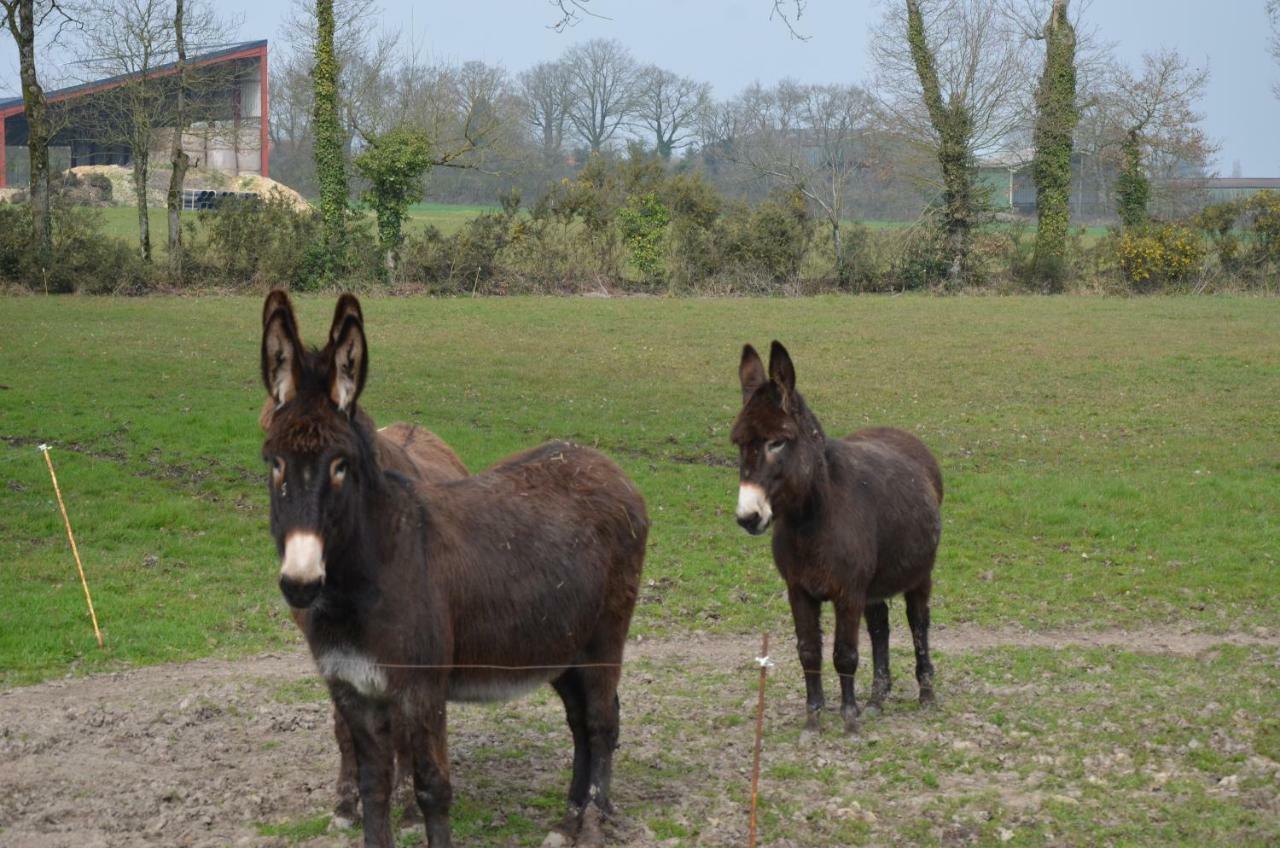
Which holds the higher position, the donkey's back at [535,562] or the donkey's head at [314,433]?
the donkey's head at [314,433]

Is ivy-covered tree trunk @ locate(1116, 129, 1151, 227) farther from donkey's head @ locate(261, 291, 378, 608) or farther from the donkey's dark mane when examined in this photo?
donkey's head @ locate(261, 291, 378, 608)

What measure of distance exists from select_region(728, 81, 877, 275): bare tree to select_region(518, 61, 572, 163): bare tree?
9062mm

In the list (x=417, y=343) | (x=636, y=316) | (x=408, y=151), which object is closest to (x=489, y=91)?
(x=408, y=151)

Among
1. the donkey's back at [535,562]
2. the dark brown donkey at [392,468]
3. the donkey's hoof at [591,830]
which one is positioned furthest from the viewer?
the donkey's hoof at [591,830]

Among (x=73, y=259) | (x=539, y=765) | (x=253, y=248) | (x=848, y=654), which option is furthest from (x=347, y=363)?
(x=253, y=248)

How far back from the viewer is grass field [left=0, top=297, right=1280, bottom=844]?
28.1 ft

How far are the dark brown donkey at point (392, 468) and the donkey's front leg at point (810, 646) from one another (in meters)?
2.36

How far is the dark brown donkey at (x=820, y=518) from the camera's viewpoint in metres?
7.79

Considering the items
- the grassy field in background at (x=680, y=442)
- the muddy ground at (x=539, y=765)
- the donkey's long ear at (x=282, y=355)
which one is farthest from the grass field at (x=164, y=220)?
the donkey's long ear at (x=282, y=355)

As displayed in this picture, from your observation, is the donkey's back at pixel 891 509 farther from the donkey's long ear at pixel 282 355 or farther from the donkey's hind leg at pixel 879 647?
the donkey's long ear at pixel 282 355

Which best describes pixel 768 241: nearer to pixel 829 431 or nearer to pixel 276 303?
pixel 829 431

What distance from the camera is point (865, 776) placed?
7254mm

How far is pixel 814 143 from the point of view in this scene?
59.5 metres

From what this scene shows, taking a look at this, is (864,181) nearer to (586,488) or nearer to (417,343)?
(417,343)
